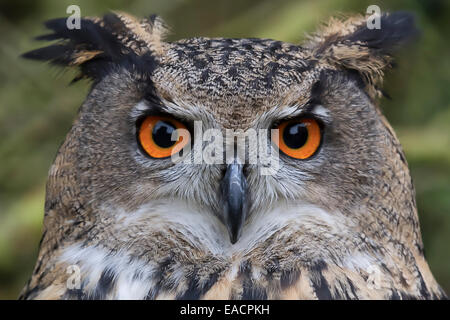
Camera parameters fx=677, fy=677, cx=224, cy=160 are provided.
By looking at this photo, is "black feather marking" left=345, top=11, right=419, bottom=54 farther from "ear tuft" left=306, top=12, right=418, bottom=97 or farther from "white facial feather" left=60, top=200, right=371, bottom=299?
"white facial feather" left=60, top=200, right=371, bottom=299

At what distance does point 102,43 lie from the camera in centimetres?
208

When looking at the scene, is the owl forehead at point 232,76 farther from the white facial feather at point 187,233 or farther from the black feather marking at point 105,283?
the black feather marking at point 105,283

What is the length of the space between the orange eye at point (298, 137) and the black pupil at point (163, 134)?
0.29 metres

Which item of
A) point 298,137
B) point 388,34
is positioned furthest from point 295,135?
point 388,34

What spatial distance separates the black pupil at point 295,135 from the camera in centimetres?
189

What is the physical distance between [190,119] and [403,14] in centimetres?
92

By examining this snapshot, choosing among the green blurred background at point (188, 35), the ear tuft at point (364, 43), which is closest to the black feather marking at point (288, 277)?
the ear tuft at point (364, 43)

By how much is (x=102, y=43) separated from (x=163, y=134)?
41 centimetres

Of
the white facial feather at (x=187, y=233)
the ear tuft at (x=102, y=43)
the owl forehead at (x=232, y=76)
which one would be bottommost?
the white facial feather at (x=187, y=233)

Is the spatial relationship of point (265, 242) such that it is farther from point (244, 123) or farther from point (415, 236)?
point (415, 236)

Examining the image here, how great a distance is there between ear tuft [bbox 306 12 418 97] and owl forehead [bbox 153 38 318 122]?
0.13 m
